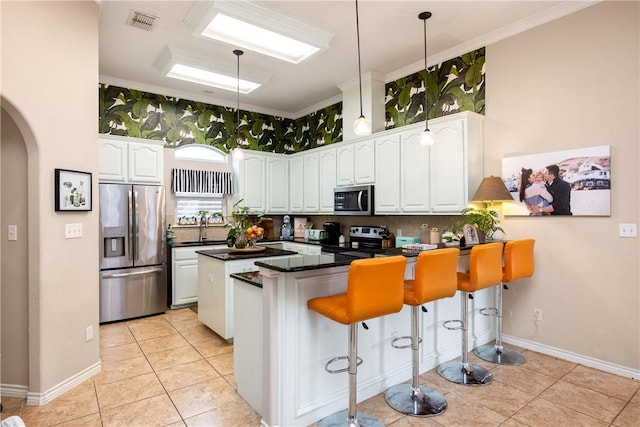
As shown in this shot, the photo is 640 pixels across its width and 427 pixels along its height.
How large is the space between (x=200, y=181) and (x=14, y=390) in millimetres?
3538

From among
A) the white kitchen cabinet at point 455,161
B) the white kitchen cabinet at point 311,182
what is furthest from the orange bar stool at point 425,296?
the white kitchen cabinet at point 311,182

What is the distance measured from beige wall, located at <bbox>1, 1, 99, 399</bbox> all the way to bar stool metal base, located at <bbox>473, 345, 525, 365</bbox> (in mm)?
3533

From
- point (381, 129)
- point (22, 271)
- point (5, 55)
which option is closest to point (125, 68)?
point (5, 55)

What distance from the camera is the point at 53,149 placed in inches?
103

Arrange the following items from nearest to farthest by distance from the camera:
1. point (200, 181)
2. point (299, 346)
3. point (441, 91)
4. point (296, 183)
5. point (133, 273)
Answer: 1. point (299, 346)
2. point (441, 91)
3. point (133, 273)
4. point (200, 181)
5. point (296, 183)

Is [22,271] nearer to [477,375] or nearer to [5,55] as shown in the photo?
[5,55]

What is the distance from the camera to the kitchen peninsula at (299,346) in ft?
7.06

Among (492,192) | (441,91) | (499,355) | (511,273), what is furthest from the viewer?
(441,91)

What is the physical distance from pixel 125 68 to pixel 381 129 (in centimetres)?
350

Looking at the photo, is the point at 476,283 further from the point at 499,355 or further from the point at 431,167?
the point at 431,167

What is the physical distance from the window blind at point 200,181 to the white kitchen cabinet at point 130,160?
0.38 m

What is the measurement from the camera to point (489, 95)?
3.82 m

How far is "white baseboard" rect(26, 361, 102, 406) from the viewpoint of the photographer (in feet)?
8.28

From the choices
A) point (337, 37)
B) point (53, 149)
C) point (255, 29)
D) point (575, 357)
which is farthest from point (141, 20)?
point (575, 357)
